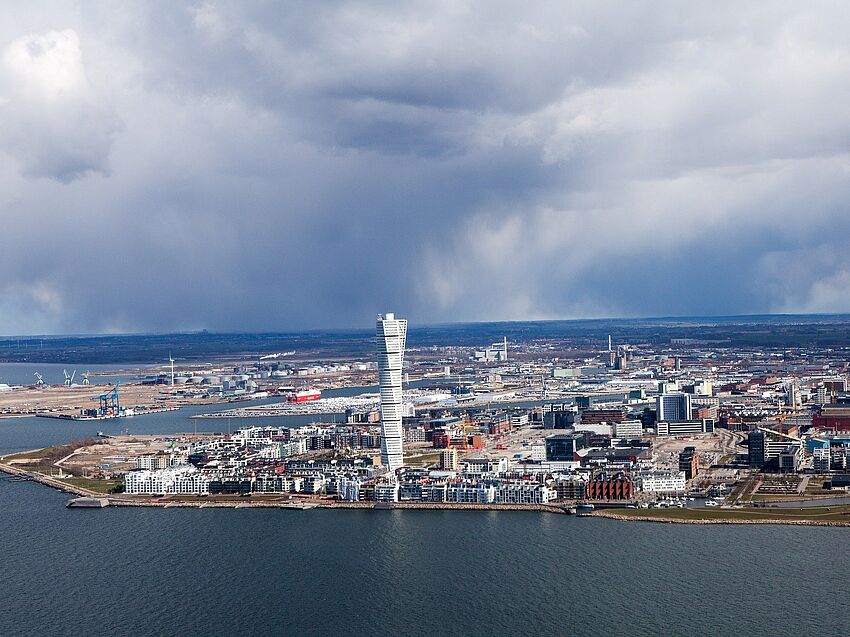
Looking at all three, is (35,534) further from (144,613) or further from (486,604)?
(486,604)

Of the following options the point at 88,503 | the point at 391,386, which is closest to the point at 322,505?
the point at 88,503

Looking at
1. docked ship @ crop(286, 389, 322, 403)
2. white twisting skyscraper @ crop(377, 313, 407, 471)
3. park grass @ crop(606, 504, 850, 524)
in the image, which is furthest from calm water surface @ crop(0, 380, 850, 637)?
docked ship @ crop(286, 389, 322, 403)

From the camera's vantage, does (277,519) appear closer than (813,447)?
Yes

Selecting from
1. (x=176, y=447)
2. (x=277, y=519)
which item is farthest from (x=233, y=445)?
(x=277, y=519)

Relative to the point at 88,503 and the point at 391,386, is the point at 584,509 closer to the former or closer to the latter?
the point at 391,386

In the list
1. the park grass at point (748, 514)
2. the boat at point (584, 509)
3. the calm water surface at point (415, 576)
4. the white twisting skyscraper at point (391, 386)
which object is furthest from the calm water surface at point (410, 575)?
the white twisting skyscraper at point (391, 386)

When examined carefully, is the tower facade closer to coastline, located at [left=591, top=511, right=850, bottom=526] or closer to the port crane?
coastline, located at [left=591, top=511, right=850, bottom=526]

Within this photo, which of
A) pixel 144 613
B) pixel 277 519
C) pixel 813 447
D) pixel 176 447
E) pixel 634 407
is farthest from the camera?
pixel 634 407
